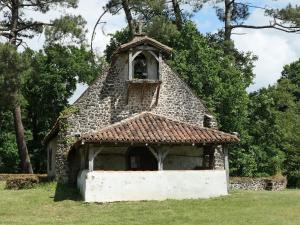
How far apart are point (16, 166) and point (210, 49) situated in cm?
2040

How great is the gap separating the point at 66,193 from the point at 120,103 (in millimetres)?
6175

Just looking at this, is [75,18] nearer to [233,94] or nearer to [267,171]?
[233,94]

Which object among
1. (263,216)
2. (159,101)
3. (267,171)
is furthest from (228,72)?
(263,216)

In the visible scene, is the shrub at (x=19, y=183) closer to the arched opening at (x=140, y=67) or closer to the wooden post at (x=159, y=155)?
the arched opening at (x=140, y=67)

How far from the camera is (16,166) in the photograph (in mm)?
46562

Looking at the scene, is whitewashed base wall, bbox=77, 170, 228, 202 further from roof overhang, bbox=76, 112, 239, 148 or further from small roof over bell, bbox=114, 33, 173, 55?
small roof over bell, bbox=114, 33, 173, 55

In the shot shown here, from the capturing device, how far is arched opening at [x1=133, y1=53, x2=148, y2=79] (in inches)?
1107

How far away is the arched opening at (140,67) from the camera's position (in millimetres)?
28109

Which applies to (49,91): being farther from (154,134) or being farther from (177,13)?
(154,134)

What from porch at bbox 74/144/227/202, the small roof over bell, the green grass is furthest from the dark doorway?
the small roof over bell

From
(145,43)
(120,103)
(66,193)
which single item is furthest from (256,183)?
(66,193)

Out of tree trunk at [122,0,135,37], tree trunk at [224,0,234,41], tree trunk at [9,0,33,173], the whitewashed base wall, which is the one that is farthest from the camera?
tree trunk at [224,0,234,41]

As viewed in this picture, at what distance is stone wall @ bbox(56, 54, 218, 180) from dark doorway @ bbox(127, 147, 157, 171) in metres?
2.33

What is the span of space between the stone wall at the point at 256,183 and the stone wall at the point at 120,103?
5.74 meters
